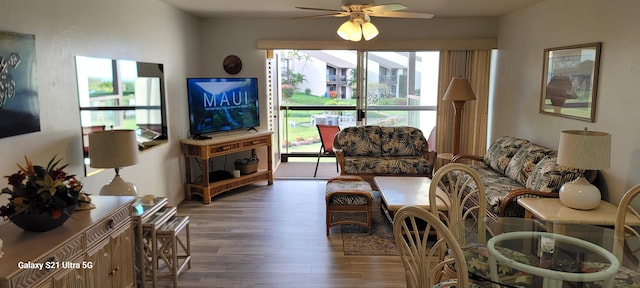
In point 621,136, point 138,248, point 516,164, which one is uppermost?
point 621,136

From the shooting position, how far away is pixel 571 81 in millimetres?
3955

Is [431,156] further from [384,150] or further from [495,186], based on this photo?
[495,186]

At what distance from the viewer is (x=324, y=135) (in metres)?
6.50

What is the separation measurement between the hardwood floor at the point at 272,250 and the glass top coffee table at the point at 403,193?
0.49 meters

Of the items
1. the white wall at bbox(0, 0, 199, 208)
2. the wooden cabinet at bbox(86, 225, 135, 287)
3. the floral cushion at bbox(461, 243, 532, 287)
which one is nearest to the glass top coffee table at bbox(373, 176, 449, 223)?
the floral cushion at bbox(461, 243, 532, 287)

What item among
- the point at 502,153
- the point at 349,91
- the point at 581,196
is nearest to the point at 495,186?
the point at 502,153

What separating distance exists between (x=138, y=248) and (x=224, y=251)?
96cm

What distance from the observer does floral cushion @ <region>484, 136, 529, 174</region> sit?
179 inches

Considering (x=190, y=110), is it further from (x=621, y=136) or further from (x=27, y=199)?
(x=621, y=136)

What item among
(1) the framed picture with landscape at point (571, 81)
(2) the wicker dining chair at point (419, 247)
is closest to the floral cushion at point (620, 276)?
(2) the wicker dining chair at point (419, 247)

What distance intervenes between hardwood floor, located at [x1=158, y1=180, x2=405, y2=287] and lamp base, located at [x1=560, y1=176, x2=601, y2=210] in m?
1.31

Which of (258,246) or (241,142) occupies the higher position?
(241,142)

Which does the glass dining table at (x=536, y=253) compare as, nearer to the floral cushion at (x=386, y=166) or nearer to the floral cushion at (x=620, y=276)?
the floral cushion at (x=620, y=276)

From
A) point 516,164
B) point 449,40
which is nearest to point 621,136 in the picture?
point 516,164
